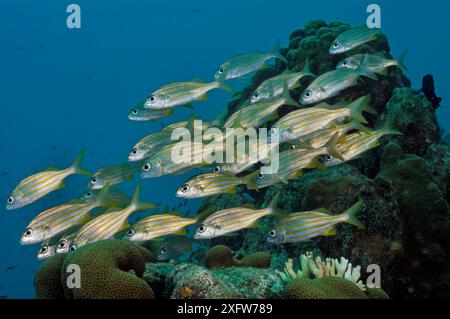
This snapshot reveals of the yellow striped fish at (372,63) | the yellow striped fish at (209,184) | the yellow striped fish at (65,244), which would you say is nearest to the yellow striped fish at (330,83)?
the yellow striped fish at (372,63)

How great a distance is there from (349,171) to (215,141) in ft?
7.98

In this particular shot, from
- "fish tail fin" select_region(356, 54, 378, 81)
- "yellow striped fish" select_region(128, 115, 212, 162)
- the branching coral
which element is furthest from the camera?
"fish tail fin" select_region(356, 54, 378, 81)

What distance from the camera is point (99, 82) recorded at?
272 ft

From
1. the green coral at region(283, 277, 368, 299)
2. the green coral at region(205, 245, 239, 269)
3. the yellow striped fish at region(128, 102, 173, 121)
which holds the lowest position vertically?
the green coral at region(283, 277, 368, 299)

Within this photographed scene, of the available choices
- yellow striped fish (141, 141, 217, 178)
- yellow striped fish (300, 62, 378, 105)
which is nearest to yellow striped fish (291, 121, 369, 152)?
yellow striped fish (300, 62, 378, 105)

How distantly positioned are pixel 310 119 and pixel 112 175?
11.6 feet

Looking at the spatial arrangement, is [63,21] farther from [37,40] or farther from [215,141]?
[215,141]

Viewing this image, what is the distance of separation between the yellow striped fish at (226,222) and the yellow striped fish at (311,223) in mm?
340

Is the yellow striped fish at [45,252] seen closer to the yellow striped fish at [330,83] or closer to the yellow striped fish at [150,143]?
the yellow striped fish at [150,143]

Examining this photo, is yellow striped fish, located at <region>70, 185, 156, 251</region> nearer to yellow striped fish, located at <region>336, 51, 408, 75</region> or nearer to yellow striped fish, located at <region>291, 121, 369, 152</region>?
yellow striped fish, located at <region>291, 121, 369, 152</region>

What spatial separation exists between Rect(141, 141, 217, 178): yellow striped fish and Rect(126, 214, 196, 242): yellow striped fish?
683 millimetres

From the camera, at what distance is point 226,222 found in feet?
15.3

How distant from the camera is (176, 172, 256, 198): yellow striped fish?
4.90 metres

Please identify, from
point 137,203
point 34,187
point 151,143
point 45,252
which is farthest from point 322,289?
point 34,187
